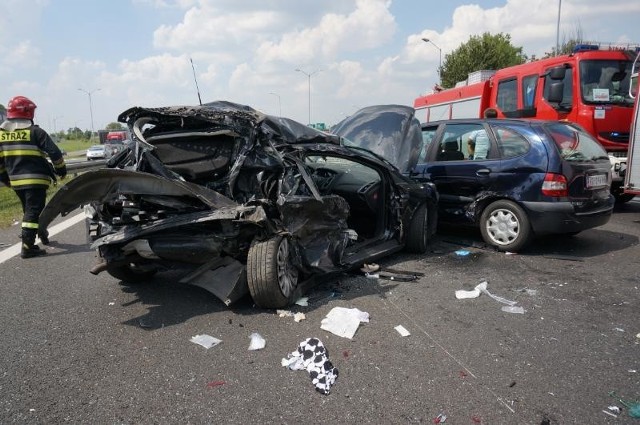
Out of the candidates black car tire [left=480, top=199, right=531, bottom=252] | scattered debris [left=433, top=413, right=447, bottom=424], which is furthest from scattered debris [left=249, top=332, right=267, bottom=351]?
black car tire [left=480, top=199, right=531, bottom=252]

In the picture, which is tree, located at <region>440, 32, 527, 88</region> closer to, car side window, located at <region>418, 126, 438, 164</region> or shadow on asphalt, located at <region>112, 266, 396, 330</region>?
car side window, located at <region>418, 126, 438, 164</region>

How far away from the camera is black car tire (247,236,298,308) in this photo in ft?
12.8

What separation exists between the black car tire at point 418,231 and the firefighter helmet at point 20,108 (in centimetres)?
499

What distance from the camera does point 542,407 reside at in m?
2.68

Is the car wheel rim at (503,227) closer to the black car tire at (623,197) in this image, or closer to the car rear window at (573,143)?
the car rear window at (573,143)

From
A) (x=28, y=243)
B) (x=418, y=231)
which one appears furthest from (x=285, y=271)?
(x=28, y=243)

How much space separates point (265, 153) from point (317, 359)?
5.82 ft

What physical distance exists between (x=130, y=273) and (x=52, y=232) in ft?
12.3

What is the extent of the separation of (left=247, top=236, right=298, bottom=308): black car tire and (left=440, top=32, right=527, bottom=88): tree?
3580 cm

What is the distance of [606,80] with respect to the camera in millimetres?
8844

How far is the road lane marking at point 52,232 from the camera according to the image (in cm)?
630

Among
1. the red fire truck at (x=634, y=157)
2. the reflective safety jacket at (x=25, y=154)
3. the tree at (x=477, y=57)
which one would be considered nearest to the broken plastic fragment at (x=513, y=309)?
the red fire truck at (x=634, y=157)

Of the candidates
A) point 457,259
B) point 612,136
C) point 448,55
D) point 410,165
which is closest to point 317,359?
point 457,259

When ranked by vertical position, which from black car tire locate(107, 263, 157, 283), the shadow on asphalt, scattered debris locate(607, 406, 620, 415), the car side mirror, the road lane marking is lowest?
scattered debris locate(607, 406, 620, 415)
